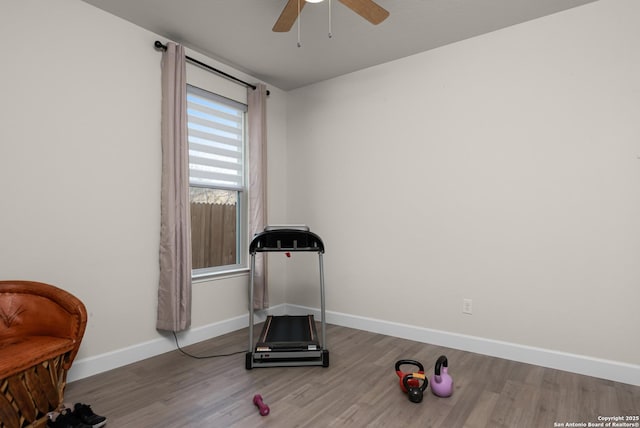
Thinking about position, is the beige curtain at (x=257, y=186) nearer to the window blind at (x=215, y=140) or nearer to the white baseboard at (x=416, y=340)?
the window blind at (x=215, y=140)

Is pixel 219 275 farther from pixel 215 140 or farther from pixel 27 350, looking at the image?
pixel 27 350

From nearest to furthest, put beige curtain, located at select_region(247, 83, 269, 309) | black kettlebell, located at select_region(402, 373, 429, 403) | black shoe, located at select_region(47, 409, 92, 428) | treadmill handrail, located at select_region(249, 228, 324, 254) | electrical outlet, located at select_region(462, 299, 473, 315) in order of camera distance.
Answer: black shoe, located at select_region(47, 409, 92, 428) < black kettlebell, located at select_region(402, 373, 429, 403) < treadmill handrail, located at select_region(249, 228, 324, 254) < electrical outlet, located at select_region(462, 299, 473, 315) < beige curtain, located at select_region(247, 83, 269, 309)

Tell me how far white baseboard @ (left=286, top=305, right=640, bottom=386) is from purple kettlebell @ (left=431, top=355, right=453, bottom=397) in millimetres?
937

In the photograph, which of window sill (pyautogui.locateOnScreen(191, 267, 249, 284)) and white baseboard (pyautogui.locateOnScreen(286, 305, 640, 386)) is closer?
Answer: white baseboard (pyautogui.locateOnScreen(286, 305, 640, 386))

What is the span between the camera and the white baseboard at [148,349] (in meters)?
2.57

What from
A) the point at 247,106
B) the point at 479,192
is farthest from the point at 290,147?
the point at 479,192

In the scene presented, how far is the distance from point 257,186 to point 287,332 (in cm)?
165

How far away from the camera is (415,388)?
2.22 meters

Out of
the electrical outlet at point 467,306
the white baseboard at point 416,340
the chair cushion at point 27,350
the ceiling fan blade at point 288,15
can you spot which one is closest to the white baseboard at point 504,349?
the white baseboard at point 416,340

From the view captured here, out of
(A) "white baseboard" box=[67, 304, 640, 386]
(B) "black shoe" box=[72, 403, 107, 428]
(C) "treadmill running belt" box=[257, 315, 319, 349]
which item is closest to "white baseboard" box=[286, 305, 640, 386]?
(A) "white baseboard" box=[67, 304, 640, 386]

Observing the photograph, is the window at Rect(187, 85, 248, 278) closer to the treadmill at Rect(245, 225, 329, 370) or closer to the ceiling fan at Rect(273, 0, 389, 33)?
the treadmill at Rect(245, 225, 329, 370)

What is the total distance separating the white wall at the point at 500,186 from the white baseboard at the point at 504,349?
0.05 m

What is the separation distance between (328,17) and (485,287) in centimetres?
267

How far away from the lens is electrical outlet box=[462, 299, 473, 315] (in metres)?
3.14
